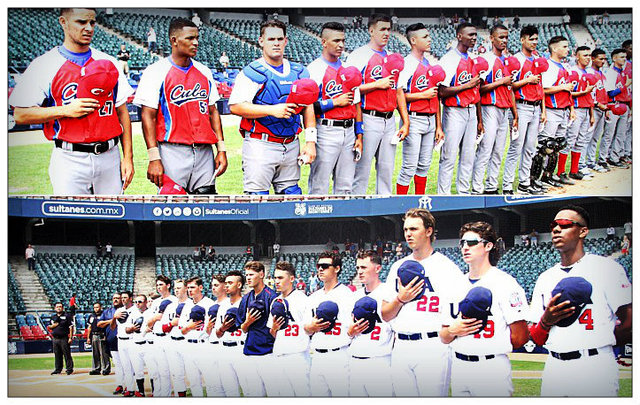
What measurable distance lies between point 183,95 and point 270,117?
72cm

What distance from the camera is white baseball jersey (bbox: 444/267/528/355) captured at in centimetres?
728

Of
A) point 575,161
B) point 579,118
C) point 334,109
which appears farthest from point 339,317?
point 579,118

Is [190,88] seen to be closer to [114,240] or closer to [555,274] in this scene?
[114,240]

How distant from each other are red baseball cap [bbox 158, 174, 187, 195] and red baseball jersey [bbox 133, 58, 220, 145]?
320mm

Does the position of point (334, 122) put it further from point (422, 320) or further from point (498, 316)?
point (498, 316)

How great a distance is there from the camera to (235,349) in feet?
25.7

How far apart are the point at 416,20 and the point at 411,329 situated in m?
2.55

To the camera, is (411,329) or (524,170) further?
(524,170)

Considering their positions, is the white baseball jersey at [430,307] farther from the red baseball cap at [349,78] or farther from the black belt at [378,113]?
the red baseball cap at [349,78]

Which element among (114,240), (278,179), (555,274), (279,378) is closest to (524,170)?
(555,274)

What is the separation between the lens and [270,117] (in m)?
7.48

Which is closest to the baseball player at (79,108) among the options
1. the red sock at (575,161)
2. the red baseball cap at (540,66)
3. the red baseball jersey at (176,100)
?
the red baseball jersey at (176,100)

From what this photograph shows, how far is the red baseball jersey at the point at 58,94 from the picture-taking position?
7.36 m

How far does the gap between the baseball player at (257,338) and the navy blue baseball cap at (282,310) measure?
0.05 m
